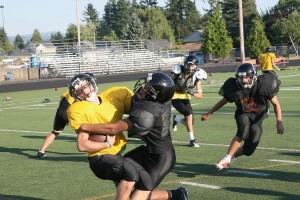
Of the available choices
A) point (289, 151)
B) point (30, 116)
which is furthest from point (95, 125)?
point (30, 116)

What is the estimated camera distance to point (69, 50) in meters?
47.0

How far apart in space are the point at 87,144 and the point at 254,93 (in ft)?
10.0

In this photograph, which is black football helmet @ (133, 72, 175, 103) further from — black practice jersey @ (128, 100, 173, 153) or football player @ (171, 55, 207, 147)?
football player @ (171, 55, 207, 147)

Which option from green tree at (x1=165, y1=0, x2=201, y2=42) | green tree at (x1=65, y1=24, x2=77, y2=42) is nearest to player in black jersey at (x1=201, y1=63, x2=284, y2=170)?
green tree at (x1=65, y1=24, x2=77, y2=42)

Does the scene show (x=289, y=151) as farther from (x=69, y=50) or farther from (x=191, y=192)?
(x=69, y=50)

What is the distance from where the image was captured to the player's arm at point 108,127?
4.87 metres

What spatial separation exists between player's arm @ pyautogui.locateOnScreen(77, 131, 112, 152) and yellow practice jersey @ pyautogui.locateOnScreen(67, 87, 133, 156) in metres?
0.10

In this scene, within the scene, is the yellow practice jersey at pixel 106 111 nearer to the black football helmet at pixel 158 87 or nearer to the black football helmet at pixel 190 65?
the black football helmet at pixel 158 87

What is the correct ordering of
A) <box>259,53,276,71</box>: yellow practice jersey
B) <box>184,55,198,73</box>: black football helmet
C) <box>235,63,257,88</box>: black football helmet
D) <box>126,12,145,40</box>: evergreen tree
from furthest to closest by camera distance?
<box>126,12,145,40</box>: evergreen tree → <box>259,53,276,71</box>: yellow practice jersey → <box>184,55,198,73</box>: black football helmet → <box>235,63,257,88</box>: black football helmet

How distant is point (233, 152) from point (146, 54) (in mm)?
40495

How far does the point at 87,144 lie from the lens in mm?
4984

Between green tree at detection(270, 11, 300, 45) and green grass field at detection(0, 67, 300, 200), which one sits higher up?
green tree at detection(270, 11, 300, 45)

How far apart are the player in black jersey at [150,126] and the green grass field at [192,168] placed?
1413mm

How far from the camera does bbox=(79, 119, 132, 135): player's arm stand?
4.87m
